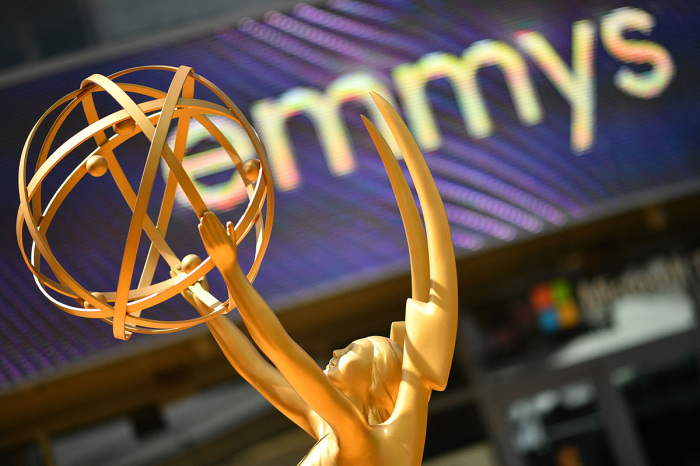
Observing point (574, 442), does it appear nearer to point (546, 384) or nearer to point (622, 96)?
point (546, 384)

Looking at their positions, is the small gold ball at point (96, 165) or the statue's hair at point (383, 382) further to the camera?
the statue's hair at point (383, 382)

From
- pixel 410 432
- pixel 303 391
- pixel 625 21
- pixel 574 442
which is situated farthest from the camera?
pixel 574 442

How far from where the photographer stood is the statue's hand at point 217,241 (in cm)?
142

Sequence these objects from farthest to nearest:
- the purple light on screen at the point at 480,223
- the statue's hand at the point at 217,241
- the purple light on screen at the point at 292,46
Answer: the purple light on screen at the point at 292,46, the purple light on screen at the point at 480,223, the statue's hand at the point at 217,241

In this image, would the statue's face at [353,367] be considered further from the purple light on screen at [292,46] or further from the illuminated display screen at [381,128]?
the purple light on screen at [292,46]

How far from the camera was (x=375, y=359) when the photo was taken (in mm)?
1731

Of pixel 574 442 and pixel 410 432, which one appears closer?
pixel 410 432

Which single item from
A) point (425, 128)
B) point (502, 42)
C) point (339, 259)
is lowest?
point (339, 259)

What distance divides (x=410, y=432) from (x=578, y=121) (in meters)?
4.23

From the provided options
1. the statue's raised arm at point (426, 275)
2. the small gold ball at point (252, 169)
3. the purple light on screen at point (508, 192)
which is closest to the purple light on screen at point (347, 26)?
the purple light on screen at point (508, 192)

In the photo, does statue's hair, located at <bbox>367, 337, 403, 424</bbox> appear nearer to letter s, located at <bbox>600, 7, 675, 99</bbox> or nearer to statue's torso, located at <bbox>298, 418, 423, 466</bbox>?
statue's torso, located at <bbox>298, 418, 423, 466</bbox>

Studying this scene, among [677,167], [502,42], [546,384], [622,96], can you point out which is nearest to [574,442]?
[546,384]

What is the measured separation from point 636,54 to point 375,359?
4.56 meters

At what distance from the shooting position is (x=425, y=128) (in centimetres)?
541
